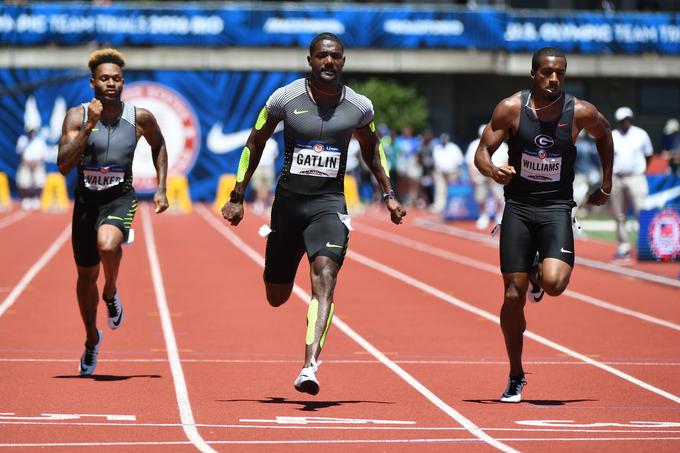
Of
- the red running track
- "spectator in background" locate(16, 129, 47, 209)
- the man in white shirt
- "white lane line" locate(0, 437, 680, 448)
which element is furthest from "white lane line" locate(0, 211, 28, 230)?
"white lane line" locate(0, 437, 680, 448)

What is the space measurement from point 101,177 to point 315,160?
170 centimetres

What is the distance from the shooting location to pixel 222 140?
39125mm

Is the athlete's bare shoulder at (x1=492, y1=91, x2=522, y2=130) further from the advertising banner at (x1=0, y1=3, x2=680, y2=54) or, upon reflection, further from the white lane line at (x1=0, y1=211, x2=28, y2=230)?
the advertising banner at (x1=0, y1=3, x2=680, y2=54)

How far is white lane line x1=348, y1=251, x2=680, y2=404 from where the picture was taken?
32.9 ft

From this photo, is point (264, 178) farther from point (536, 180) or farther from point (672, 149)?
point (536, 180)

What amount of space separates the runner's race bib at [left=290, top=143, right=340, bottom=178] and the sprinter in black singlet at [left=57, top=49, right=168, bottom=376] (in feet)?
4.34

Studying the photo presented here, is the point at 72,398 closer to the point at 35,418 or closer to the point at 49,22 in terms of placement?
the point at 35,418

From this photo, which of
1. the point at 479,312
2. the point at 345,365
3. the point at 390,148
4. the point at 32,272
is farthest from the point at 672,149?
the point at 345,365

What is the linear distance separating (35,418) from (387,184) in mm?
2622

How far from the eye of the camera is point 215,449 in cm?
723

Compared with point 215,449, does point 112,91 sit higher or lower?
higher

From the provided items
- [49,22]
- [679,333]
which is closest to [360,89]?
[49,22]

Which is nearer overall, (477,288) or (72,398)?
(72,398)

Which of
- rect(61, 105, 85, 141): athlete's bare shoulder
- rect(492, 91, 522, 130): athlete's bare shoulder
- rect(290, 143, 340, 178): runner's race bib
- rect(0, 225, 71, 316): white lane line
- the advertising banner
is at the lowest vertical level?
rect(0, 225, 71, 316): white lane line
